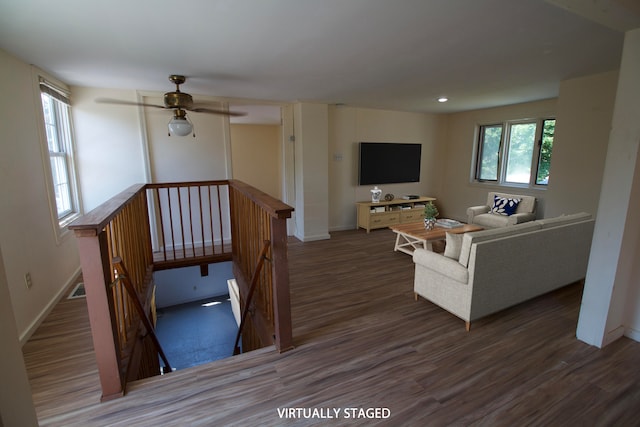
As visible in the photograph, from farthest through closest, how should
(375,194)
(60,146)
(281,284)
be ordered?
(375,194) → (60,146) → (281,284)

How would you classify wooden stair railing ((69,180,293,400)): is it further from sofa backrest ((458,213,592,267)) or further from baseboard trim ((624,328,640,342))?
baseboard trim ((624,328,640,342))

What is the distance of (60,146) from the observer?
12.3 feet

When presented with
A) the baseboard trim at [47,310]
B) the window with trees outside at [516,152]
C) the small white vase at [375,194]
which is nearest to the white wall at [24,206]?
the baseboard trim at [47,310]

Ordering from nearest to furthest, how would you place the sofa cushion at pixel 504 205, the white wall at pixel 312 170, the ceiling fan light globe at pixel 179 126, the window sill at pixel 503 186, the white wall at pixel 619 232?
1. the white wall at pixel 619 232
2. the ceiling fan light globe at pixel 179 126
3. the white wall at pixel 312 170
4. the sofa cushion at pixel 504 205
5. the window sill at pixel 503 186

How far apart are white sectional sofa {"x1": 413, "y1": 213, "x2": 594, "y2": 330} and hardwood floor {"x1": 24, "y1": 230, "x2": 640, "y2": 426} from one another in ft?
0.63

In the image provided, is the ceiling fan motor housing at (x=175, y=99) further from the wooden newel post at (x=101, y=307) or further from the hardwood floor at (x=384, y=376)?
the hardwood floor at (x=384, y=376)

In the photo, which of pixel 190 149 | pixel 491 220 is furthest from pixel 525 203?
pixel 190 149

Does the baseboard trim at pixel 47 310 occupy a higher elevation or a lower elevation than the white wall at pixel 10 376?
lower

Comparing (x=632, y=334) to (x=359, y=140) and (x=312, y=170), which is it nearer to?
(x=312, y=170)

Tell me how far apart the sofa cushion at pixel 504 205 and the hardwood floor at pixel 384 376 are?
2569 mm

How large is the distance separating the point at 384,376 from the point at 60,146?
4.55m

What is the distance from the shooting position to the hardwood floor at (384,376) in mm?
1745

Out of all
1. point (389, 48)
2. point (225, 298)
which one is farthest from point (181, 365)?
point (389, 48)

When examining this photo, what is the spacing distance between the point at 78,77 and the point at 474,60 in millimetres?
4336
